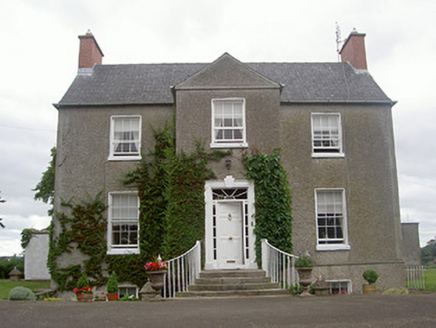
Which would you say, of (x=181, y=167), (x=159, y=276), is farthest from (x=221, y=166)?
(x=159, y=276)

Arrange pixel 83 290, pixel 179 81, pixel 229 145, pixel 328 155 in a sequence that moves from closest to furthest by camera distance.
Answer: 1. pixel 83 290
2. pixel 229 145
3. pixel 328 155
4. pixel 179 81

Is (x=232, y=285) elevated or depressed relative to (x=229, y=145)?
depressed

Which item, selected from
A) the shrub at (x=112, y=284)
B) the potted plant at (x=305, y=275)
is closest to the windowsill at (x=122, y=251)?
the shrub at (x=112, y=284)

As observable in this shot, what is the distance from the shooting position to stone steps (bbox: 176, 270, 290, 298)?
12.3 meters

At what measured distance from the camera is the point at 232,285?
41.5ft

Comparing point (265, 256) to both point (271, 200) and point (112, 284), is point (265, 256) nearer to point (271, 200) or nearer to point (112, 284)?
point (271, 200)

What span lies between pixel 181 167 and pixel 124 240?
3.67 m

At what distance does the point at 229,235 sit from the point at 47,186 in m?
10.8

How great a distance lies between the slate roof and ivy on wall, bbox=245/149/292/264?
3121 mm

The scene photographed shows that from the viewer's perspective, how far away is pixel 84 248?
1633 cm

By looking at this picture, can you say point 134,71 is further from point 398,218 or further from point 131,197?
point 398,218

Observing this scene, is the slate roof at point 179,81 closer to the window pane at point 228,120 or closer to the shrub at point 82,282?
the window pane at point 228,120

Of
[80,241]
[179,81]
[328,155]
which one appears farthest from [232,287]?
[179,81]

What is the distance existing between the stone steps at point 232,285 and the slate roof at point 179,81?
674 centimetres
